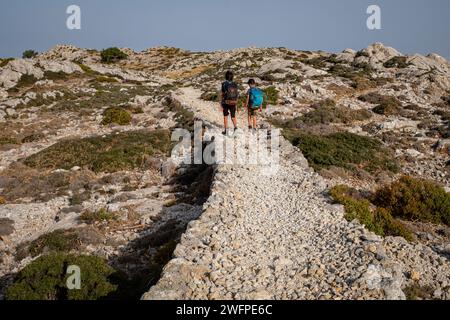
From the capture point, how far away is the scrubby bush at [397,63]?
48.4m

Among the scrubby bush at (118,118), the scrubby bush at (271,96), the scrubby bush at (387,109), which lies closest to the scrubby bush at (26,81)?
the scrubby bush at (118,118)

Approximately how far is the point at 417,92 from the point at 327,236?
33579 millimetres

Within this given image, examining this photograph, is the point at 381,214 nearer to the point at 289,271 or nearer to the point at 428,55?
the point at 289,271

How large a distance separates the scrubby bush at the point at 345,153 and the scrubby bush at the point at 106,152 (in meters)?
8.17

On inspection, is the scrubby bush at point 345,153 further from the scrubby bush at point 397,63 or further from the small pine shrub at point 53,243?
the scrubby bush at point 397,63

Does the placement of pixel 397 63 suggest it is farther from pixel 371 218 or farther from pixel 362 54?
pixel 371 218

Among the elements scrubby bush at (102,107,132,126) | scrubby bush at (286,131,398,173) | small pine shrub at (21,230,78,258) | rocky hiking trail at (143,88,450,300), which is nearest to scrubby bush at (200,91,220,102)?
scrubby bush at (102,107,132,126)

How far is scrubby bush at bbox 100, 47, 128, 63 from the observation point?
9544 centimetres

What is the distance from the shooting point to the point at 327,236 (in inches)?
388

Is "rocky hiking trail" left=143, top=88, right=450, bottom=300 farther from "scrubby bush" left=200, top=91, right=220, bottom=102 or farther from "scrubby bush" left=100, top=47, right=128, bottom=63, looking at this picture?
"scrubby bush" left=100, top=47, right=128, bottom=63

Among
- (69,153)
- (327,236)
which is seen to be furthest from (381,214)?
(69,153)

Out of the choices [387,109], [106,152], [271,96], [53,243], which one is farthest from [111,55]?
[53,243]

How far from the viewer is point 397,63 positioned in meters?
49.3
